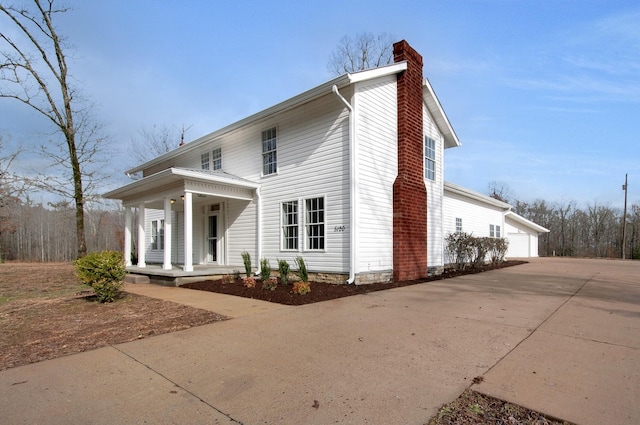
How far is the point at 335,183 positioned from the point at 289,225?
7.25 feet

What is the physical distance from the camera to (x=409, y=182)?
36.9 feet

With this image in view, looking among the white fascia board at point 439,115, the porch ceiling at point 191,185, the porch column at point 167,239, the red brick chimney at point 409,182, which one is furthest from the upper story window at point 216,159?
the white fascia board at point 439,115

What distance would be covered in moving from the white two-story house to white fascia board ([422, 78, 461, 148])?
5 cm

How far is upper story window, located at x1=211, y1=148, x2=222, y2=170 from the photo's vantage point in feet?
48.1

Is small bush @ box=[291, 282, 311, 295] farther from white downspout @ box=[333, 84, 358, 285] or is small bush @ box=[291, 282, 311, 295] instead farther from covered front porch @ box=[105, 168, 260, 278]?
covered front porch @ box=[105, 168, 260, 278]

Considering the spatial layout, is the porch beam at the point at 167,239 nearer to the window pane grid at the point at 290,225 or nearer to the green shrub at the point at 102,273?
the green shrub at the point at 102,273

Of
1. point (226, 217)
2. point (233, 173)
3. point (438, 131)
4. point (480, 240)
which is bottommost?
point (480, 240)

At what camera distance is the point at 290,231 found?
447 inches

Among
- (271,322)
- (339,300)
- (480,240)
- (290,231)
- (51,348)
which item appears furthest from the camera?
(480,240)

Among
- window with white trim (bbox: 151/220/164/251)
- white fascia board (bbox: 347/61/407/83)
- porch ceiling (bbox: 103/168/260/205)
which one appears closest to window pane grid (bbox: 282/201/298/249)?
porch ceiling (bbox: 103/168/260/205)

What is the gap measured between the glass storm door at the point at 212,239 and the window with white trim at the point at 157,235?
15.6 feet

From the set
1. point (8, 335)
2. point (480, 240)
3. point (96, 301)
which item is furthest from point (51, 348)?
point (480, 240)

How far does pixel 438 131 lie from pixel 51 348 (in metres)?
13.3

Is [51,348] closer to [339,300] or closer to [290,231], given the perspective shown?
[339,300]
